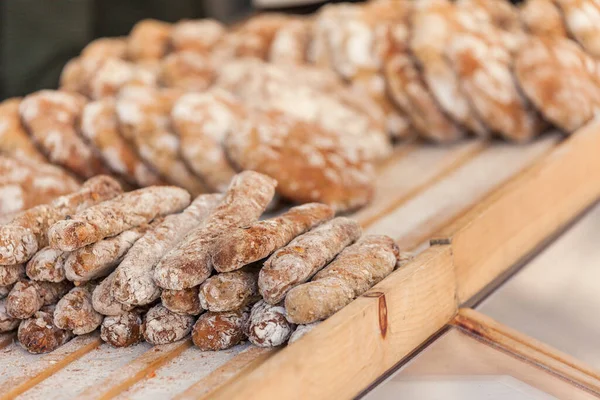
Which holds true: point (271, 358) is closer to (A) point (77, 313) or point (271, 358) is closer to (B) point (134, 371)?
(B) point (134, 371)

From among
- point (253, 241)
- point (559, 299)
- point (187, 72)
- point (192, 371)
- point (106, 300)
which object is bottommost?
point (559, 299)

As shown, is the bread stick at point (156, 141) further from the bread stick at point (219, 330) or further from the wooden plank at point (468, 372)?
the wooden plank at point (468, 372)

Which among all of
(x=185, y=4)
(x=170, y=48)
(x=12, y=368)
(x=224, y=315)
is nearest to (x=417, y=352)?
(x=224, y=315)

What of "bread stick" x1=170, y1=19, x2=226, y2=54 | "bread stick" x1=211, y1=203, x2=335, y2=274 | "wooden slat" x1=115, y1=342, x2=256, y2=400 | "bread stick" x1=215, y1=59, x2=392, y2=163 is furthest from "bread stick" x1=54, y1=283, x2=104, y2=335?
"bread stick" x1=170, y1=19, x2=226, y2=54

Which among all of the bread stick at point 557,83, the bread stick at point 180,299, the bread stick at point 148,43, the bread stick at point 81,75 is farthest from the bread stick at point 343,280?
the bread stick at point 148,43

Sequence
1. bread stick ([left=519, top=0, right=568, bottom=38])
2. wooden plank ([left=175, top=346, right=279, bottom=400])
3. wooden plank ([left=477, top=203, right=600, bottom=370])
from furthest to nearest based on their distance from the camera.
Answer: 1. bread stick ([left=519, top=0, right=568, bottom=38])
2. wooden plank ([left=477, top=203, right=600, bottom=370])
3. wooden plank ([left=175, top=346, right=279, bottom=400])

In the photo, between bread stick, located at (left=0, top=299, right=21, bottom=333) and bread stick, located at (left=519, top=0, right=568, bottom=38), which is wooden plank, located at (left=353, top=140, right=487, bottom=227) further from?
bread stick, located at (left=0, top=299, right=21, bottom=333)

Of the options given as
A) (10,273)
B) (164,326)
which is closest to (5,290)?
(10,273)
